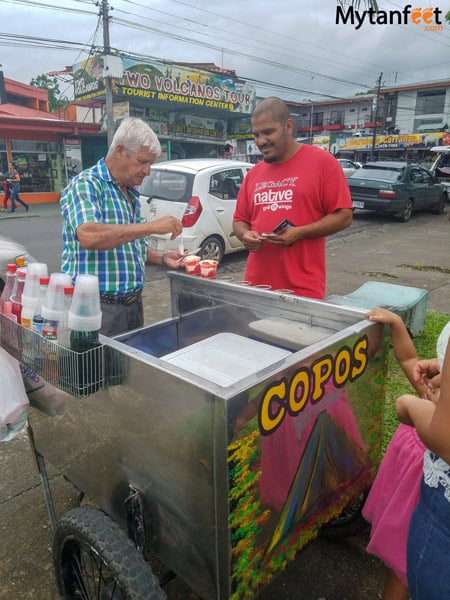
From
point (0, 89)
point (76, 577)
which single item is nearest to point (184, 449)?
point (76, 577)

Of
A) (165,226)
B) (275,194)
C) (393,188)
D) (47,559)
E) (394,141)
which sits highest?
(394,141)

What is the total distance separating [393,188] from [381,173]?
3.04 feet

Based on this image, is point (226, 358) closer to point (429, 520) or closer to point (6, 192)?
point (429, 520)

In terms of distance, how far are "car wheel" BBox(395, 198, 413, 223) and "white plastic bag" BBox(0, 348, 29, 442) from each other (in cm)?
1246

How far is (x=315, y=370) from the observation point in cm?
137

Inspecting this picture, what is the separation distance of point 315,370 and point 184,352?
1.68ft

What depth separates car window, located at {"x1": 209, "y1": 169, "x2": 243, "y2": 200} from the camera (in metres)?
7.04

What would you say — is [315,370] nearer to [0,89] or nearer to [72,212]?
[72,212]

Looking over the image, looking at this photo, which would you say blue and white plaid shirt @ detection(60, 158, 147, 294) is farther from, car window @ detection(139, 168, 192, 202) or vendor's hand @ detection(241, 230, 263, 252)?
car window @ detection(139, 168, 192, 202)

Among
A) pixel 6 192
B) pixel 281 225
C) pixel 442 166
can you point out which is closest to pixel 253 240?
pixel 281 225

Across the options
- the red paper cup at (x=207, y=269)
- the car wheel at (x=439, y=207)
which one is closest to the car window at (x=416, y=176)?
the car wheel at (x=439, y=207)

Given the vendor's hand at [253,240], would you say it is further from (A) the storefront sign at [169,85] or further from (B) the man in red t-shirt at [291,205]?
(A) the storefront sign at [169,85]

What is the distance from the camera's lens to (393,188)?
39.3 feet

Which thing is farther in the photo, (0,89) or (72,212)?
(0,89)
